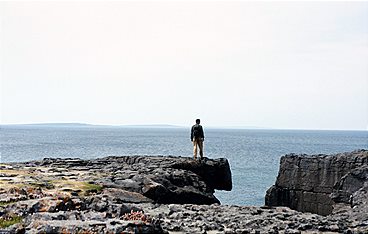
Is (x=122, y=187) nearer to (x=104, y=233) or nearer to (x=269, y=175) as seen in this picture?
(x=104, y=233)

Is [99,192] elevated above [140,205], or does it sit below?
above

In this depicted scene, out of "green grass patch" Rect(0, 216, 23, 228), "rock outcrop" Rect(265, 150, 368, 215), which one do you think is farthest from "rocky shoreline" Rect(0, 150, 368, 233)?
"rock outcrop" Rect(265, 150, 368, 215)

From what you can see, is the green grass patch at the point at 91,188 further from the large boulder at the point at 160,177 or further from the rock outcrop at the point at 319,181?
the rock outcrop at the point at 319,181

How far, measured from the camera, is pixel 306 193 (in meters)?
29.5

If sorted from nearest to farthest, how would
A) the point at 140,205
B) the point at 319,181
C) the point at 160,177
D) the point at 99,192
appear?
the point at 140,205, the point at 99,192, the point at 160,177, the point at 319,181

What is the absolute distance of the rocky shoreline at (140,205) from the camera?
10741 millimetres

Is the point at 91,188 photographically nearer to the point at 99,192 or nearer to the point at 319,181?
the point at 99,192

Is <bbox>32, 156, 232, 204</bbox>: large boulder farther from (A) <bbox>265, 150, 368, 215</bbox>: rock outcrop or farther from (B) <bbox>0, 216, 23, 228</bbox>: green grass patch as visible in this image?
(B) <bbox>0, 216, 23, 228</bbox>: green grass patch

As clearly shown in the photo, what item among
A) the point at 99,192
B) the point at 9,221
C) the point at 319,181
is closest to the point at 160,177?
the point at 99,192

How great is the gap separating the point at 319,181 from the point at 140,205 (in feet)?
49.3

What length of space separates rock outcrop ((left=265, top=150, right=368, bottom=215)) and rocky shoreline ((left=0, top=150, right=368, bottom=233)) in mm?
158

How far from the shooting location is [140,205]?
Answer: 16906mm

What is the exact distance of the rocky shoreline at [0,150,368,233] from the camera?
10.7m

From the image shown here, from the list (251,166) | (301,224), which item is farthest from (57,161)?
(251,166)
